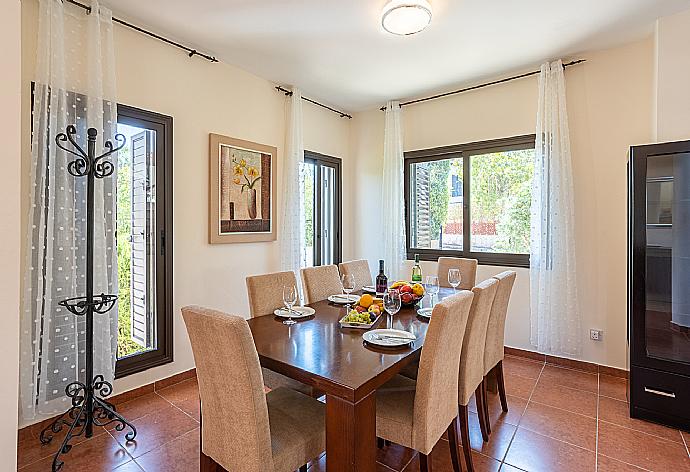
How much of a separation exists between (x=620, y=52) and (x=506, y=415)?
121 inches

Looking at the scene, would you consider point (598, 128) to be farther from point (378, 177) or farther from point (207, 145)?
point (207, 145)

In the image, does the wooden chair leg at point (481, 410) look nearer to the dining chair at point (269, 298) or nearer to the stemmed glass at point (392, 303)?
the stemmed glass at point (392, 303)

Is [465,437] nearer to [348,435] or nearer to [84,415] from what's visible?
[348,435]

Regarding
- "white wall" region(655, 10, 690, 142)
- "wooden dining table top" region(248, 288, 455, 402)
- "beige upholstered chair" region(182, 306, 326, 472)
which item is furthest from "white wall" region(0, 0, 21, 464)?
"white wall" region(655, 10, 690, 142)

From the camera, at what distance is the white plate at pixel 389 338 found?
1.68 meters

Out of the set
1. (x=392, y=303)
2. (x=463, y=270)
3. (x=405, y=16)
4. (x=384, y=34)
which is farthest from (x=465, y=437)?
(x=384, y=34)

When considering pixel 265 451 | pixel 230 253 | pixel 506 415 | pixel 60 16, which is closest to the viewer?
pixel 265 451

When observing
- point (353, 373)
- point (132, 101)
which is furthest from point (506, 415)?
point (132, 101)

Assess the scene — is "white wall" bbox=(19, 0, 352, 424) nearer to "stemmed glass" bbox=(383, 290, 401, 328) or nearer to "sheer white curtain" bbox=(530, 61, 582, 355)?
"stemmed glass" bbox=(383, 290, 401, 328)

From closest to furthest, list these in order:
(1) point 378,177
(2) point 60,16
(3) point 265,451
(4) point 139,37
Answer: (3) point 265,451
(2) point 60,16
(4) point 139,37
(1) point 378,177

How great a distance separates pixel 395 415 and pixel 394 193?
2971 millimetres

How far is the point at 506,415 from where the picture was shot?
248 centimetres

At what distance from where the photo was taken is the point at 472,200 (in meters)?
3.92

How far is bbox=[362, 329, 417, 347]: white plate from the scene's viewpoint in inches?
66.3
